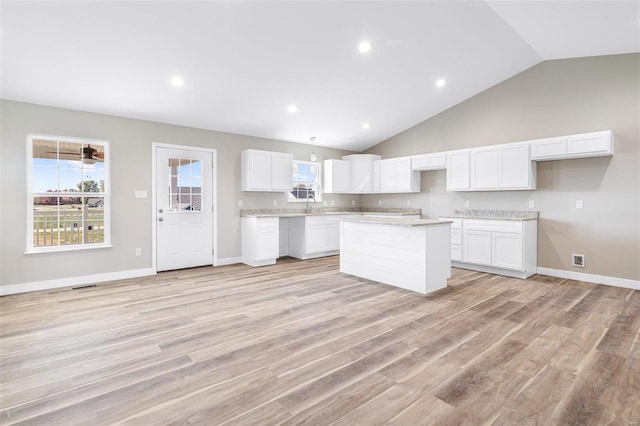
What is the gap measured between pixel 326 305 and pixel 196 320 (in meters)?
1.37

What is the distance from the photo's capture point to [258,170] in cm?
611

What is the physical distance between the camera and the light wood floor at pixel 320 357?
1822 millimetres

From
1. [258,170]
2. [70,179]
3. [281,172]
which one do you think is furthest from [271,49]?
[70,179]

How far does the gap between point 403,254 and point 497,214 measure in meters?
2.47

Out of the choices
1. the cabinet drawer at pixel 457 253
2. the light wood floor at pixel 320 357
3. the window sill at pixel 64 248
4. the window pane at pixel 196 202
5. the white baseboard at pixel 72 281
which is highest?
the window pane at pixel 196 202

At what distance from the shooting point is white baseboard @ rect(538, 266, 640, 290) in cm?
436

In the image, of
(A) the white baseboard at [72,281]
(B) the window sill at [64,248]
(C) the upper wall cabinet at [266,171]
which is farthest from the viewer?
(C) the upper wall cabinet at [266,171]

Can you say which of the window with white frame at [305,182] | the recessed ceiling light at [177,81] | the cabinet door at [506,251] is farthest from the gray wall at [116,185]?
the cabinet door at [506,251]

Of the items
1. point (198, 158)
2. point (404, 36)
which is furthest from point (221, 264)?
point (404, 36)

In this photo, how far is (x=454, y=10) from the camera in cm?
371

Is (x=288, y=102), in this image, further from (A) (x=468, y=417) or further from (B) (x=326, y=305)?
(A) (x=468, y=417)

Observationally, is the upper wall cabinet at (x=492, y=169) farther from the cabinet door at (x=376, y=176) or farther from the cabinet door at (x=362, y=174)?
the cabinet door at (x=362, y=174)

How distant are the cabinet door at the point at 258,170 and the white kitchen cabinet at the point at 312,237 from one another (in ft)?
3.48

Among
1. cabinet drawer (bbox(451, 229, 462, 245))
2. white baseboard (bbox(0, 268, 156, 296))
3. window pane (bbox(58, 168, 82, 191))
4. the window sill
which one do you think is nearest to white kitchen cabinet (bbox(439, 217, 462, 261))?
cabinet drawer (bbox(451, 229, 462, 245))
